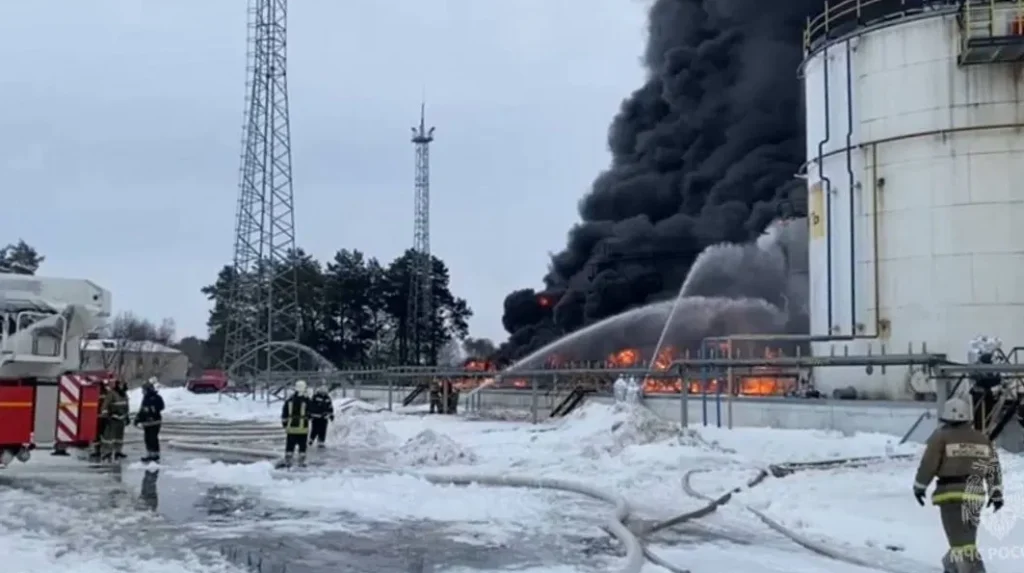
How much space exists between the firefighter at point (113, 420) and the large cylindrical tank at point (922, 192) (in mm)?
12559

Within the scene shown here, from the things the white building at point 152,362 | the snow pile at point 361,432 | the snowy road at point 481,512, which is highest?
the white building at point 152,362

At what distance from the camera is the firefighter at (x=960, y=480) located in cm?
717

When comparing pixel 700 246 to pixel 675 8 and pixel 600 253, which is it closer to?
pixel 600 253

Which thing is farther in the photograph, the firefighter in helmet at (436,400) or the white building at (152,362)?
the white building at (152,362)

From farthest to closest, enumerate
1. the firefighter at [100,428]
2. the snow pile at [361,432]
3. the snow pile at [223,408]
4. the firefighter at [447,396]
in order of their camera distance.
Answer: the snow pile at [223,408], the firefighter at [447,396], the snow pile at [361,432], the firefighter at [100,428]

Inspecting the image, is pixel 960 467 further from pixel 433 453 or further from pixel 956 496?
pixel 433 453

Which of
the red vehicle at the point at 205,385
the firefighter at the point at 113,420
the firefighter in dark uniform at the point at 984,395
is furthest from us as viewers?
the red vehicle at the point at 205,385

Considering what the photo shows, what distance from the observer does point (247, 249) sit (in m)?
43.3

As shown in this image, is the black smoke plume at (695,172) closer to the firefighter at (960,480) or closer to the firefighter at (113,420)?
the firefighter at (113,420)

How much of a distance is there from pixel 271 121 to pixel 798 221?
21.7 metres

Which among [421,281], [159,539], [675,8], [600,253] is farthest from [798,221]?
[421,281]

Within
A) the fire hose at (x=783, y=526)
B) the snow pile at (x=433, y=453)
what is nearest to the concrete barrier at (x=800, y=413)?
the fire hose at (x=783, y=526)

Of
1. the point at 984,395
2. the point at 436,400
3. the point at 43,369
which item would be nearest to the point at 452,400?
the point at 436,400

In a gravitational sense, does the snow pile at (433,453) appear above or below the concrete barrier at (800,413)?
below
